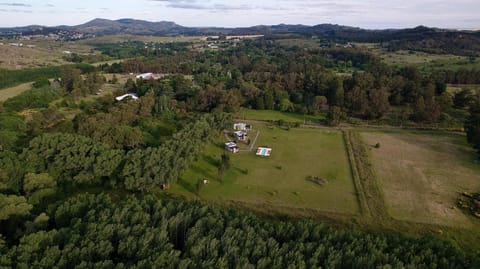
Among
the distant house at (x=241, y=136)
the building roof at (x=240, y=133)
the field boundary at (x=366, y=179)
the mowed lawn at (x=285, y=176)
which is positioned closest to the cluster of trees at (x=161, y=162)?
the mowed lawn at (x=285, y=176)

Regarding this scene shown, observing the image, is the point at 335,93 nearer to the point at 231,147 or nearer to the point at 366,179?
the point at 231,147

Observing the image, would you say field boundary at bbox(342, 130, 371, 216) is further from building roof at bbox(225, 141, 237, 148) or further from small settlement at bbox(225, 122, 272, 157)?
building roof at bbox(225, 141, 237, 148)

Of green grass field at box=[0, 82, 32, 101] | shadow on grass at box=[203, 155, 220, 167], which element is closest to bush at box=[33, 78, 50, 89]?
green grass field at box=[0, 82, 32, 101]

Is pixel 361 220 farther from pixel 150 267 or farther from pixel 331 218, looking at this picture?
pixel 150 267

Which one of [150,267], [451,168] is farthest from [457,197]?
[150,267]

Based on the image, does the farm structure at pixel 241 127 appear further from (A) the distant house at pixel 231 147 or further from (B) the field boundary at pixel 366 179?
(B) the field boundary at pixel 366 179

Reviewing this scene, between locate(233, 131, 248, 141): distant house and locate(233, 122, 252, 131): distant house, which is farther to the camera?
locate(233, 122, 252, 131): distant house
